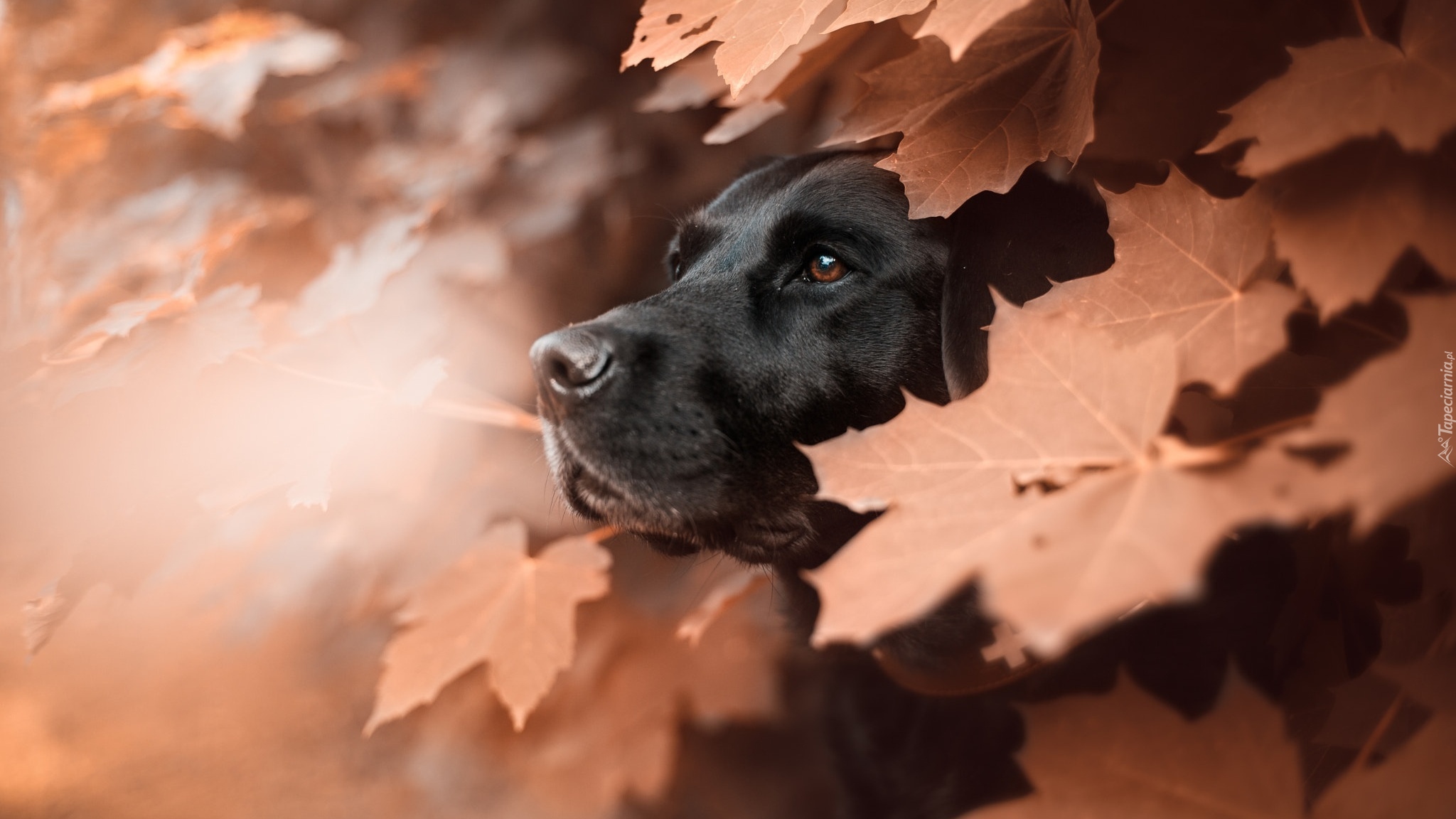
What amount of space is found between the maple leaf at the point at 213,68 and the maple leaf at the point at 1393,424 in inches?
59.9

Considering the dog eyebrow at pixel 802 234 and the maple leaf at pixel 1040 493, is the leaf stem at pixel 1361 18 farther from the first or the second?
the dog eyebrow at pixel 802 234

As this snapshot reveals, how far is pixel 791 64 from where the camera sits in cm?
94

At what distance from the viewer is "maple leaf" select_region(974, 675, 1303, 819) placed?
47 centimetres

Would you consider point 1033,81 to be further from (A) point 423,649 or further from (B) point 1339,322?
(A) point 423,649

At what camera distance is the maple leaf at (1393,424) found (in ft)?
1.15

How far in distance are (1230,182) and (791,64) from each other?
19.2 inches

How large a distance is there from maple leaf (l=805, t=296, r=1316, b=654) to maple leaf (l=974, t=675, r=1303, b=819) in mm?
133

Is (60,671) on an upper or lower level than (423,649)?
lower

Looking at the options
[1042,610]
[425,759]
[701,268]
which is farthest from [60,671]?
[1042,610]

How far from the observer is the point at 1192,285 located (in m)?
0.55

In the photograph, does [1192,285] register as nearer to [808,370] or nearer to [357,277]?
[808,370]

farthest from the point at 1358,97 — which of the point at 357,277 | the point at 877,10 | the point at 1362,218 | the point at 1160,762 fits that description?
the point at 357,277

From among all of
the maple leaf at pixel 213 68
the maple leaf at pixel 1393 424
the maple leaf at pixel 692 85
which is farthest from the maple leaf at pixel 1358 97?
the maple leaf at pixel 213 68

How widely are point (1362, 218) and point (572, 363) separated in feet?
2.39
